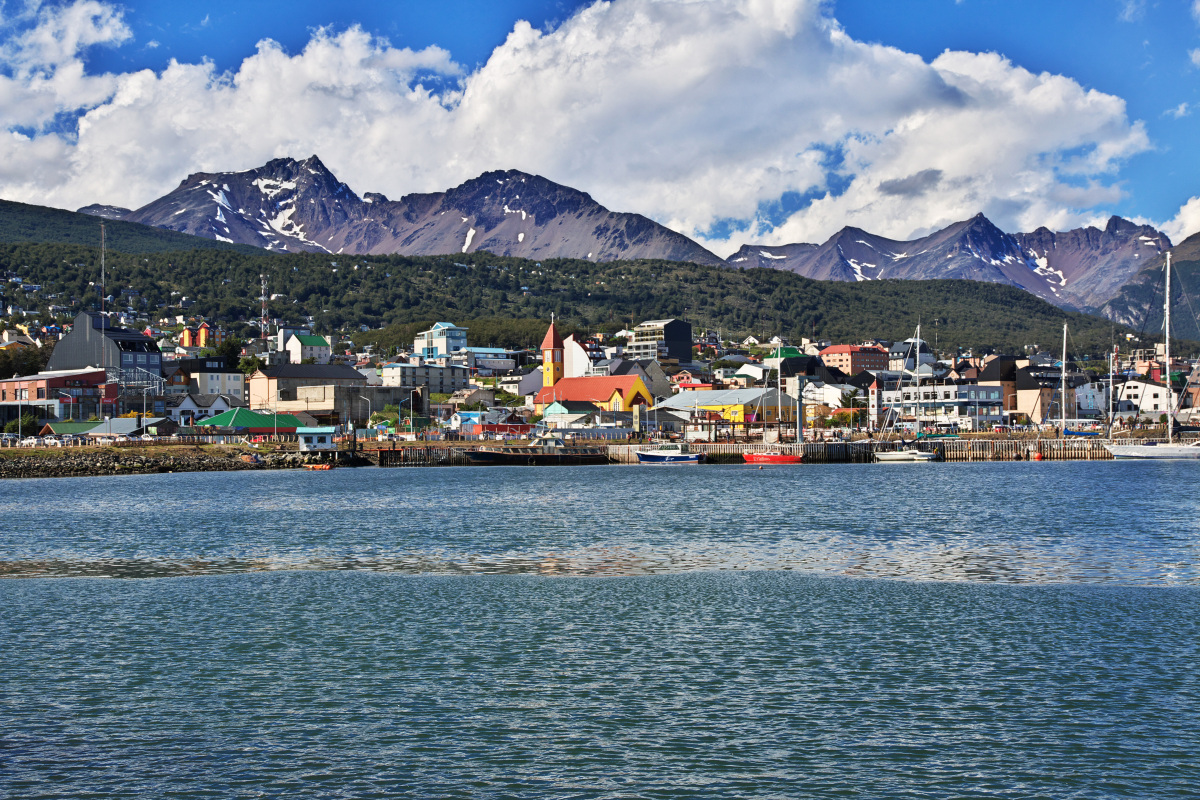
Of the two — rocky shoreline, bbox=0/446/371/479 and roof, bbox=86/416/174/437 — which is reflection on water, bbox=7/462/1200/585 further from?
roof, bbox=86/416/174/437

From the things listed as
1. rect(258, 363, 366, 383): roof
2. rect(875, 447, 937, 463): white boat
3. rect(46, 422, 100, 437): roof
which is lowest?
rect(875, 447, 937, 463): white boat

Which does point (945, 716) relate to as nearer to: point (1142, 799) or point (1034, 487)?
point (1142, 799)

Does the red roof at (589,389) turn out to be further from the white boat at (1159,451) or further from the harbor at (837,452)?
the white boat at (1159,451)

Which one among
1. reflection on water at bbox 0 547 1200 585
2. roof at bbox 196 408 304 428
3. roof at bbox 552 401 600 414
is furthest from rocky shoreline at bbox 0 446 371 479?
reflection on water at bbox 0 547 1200 585

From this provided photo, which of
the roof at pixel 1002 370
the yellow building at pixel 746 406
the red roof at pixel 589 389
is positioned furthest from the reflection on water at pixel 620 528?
the roof at pixel 1002 370

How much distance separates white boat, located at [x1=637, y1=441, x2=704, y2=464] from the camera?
9662 centimetres

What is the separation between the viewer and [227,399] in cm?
13388

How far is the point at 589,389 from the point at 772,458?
56977 millimetres

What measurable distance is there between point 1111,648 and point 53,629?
75.8 feet

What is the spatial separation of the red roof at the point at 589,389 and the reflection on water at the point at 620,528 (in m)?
71.3

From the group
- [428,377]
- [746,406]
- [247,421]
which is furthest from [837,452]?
[428,377]

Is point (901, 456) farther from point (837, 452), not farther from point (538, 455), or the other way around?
point (538, 455)

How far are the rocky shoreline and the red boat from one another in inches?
1539

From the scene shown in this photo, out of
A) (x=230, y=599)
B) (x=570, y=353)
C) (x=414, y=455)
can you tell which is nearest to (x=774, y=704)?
(x=230, y=599)
